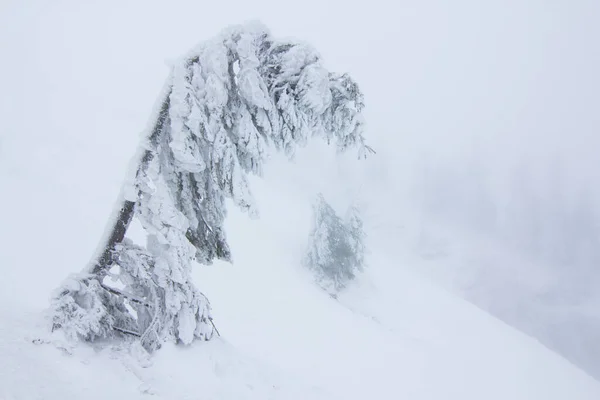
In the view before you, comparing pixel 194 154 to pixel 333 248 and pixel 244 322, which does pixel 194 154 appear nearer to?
pixel 244 322

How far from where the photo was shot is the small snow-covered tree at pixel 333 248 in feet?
92.7

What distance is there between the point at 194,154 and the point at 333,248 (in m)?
24.4

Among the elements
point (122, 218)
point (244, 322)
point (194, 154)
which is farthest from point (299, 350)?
point (194, 154)

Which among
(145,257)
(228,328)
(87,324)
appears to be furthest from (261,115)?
(228,328)

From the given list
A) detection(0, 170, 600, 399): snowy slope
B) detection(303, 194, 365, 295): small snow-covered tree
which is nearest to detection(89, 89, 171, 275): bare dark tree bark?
detection(0, 170, 600, 399): snowy slope

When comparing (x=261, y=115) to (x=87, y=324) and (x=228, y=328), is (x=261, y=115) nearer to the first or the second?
(x=87, y=324)

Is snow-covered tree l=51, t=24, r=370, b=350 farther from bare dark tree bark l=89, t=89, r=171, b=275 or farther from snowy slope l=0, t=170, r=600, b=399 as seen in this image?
snowy slope l=0, t=170, r=600, b=399

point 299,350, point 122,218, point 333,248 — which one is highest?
point 333,248

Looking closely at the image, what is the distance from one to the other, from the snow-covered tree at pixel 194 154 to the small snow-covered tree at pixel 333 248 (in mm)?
22985

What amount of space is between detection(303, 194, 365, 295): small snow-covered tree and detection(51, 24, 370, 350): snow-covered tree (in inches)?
905

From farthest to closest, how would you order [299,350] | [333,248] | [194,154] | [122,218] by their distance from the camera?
1. [333,248]
2. [299,350]
3. [122,218]
4. [194,154]

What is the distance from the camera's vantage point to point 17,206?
1848 centimetres

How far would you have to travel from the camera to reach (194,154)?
4.91 metres

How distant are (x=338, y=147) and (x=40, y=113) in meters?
41.0
